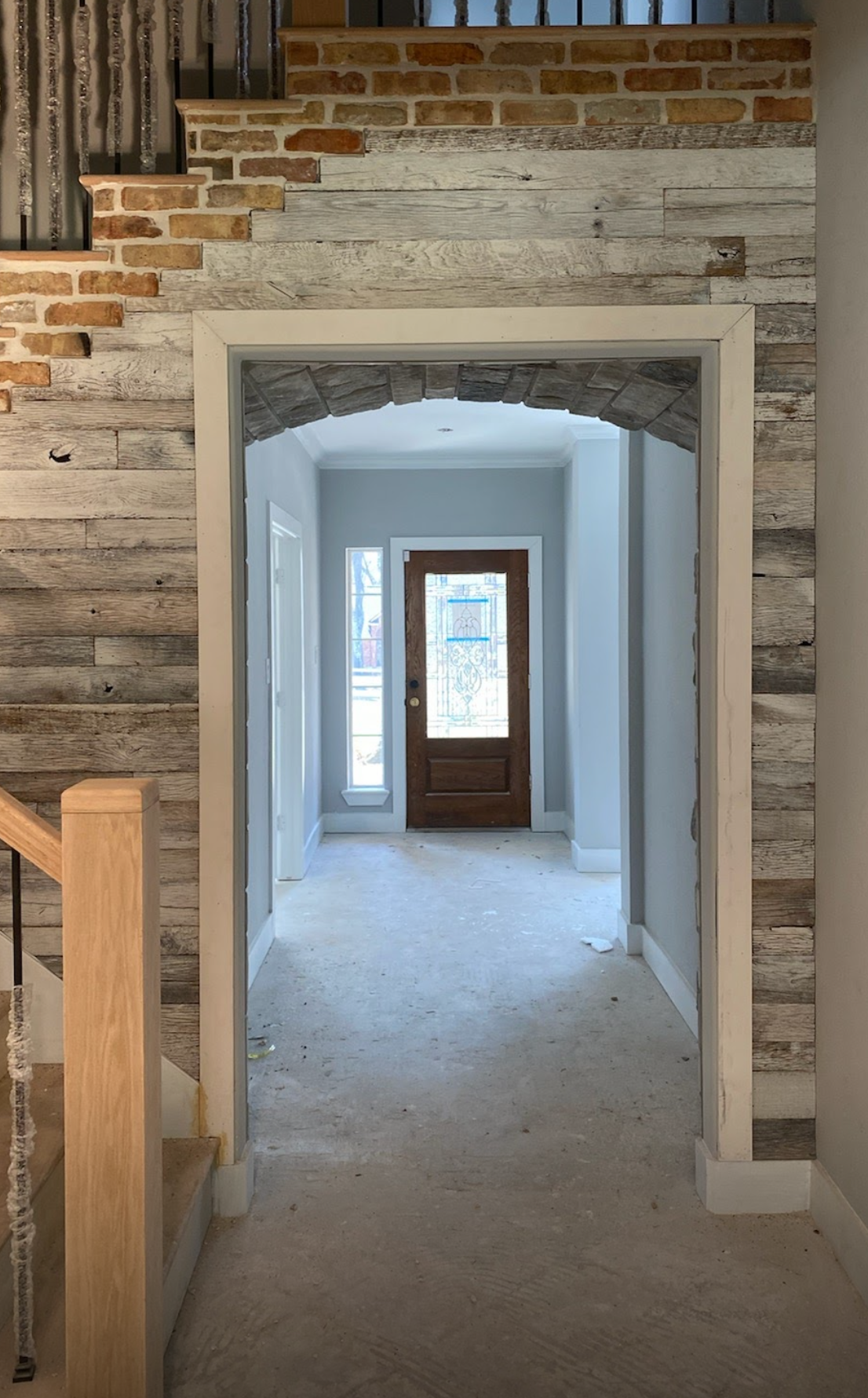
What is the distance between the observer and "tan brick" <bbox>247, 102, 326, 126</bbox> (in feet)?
8.04

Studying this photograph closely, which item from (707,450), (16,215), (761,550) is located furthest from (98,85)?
(761,550)

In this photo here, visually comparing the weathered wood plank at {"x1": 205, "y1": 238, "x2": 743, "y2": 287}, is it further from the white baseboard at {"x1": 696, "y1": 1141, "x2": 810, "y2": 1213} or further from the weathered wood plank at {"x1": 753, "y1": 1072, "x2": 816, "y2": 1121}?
the white baseboard at {"x1": 696, "y1": 1141, "x2": 810, "y2": 1213}

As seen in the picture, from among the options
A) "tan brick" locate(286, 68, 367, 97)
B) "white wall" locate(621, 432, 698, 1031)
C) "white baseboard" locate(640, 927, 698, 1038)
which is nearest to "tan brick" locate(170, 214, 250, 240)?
"tan brick" locate(286, 68, 367, 97)

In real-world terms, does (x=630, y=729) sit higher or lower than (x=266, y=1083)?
higher

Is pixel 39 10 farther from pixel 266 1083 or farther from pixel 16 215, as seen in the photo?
pixel 266 1083

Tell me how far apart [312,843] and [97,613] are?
442 centimetres

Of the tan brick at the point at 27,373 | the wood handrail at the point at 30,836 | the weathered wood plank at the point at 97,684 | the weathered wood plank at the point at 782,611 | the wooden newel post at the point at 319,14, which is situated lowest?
the wood handrail at the point at 30,836

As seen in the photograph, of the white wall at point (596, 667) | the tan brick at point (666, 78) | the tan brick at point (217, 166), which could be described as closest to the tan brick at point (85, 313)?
the tan brick at point (217, 166)

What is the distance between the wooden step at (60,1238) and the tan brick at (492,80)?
2.53 metres

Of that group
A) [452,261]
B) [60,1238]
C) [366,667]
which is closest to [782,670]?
[452,261]

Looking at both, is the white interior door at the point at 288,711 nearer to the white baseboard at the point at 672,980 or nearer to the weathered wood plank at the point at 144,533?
the white baseboard at the point at 672,980

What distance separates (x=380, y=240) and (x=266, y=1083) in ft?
8.21

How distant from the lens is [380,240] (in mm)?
2477

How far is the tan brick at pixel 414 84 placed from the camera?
2445mm
